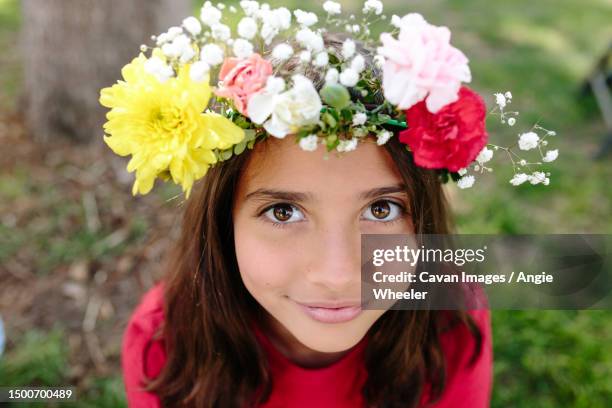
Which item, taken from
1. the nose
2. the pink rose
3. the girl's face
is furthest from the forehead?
the pink rose

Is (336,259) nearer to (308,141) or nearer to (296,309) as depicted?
(296,309)

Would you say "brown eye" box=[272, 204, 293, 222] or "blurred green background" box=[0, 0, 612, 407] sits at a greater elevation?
"brown eye" box=[272, 204, 293, 222]

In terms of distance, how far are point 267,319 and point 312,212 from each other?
0.70 m

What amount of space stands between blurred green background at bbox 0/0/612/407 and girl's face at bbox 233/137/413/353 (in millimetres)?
1403

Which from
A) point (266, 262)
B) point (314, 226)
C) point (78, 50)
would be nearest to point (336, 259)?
point (314, 226)

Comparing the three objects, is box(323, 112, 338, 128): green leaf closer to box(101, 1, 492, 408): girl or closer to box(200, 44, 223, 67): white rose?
box(101, 1, 492, 408): girl

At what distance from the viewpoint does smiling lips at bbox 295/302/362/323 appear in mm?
1677

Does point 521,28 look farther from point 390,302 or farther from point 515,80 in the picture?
point 390,302

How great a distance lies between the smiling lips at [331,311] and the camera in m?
1.68

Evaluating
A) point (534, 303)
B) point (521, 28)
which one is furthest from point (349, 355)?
point (521, 28)

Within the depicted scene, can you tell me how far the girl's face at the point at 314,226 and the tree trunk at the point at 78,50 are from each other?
7.89 ft

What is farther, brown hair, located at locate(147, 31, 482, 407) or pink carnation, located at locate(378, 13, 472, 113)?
brown hair, located at locate(147, 31, 482, 407)

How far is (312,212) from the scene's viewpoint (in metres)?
1.58

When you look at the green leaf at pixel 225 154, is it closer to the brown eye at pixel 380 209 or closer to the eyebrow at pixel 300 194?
the eyebrow at pixel 300 194
